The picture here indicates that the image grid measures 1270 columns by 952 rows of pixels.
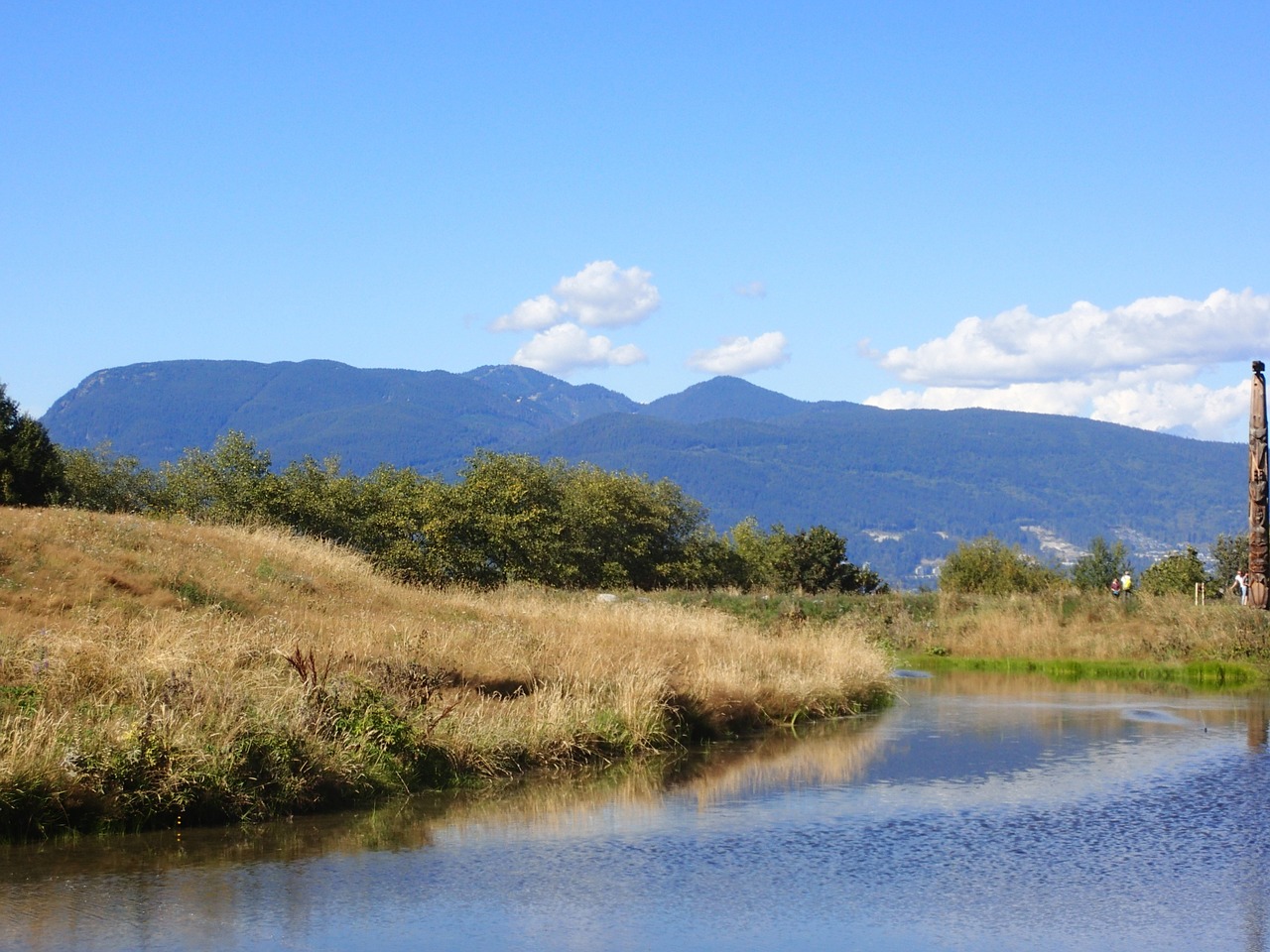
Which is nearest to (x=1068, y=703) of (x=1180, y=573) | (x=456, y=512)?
(x=456, y=512)

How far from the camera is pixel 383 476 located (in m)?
71.3

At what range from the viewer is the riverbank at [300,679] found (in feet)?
46.8

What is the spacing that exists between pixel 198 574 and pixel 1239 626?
26.0 metres

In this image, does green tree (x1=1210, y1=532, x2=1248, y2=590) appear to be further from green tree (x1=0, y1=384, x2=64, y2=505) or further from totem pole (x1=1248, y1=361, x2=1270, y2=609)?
green tree (x1=0, y1=384, x2=64, y2=505)

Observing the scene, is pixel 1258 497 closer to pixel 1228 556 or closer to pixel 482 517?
pixel 482 517

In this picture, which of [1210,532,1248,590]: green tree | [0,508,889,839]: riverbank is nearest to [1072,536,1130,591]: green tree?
[1210,532,1248,590]: green tree

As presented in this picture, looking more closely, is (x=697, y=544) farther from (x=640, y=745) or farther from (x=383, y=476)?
(x=640, y=745)

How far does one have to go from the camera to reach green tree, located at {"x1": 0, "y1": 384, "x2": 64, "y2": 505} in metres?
55.0

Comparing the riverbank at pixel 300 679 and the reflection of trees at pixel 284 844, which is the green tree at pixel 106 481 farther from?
the reflection of trees at pixel 284 844

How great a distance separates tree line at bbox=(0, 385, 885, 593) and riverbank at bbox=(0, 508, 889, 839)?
20.5 metres

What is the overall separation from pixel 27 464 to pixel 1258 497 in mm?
47525

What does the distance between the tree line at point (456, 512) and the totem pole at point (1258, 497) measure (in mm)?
25871

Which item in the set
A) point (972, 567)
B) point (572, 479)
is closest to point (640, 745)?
point (972, 567)

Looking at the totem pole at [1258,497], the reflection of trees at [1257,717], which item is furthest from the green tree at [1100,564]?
the reflection of trees at [1257,717]
